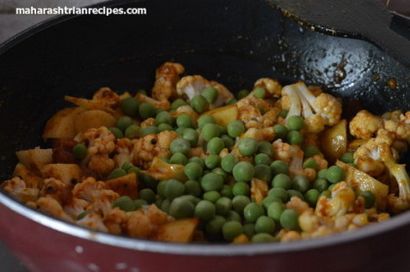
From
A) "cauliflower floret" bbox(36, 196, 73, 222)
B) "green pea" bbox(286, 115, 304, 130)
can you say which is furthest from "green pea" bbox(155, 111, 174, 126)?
"cauliflower floret" bbox(36, 196, 73, 222)

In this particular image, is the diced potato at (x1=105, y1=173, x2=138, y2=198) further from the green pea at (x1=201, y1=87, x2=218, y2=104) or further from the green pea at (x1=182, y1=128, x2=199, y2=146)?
the green pea at (x1=201, y1=87, x2=218, y2=104)

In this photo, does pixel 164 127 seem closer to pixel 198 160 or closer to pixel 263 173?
pixel 198 160

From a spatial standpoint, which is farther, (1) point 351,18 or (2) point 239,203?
(1) point 351,18

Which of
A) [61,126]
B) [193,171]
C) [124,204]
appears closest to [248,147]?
[193,171]

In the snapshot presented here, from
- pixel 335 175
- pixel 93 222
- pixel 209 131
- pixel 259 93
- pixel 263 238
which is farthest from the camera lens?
pixel 259 93

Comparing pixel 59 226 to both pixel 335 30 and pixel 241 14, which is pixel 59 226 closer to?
pixel 335 30

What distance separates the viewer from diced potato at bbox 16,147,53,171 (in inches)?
59.1

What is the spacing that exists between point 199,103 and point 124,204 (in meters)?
0.48

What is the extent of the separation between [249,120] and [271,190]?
0.25 metres

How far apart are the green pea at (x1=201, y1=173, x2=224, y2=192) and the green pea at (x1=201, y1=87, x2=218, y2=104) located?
31 centimetres

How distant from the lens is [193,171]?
1498 mm

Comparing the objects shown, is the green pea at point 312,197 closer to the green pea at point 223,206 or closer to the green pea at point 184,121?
the green pea at point 223,206

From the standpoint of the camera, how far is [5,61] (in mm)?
1513

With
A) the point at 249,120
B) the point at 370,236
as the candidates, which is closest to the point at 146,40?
the point at 249,120
